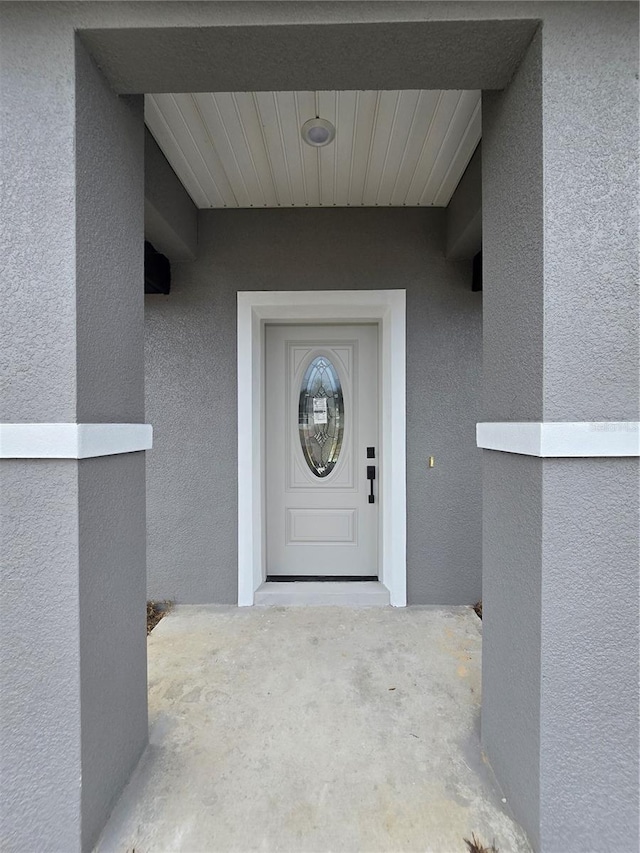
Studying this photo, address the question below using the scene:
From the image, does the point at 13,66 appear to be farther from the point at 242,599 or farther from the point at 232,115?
the point at 242,599

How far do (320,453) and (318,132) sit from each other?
220 cm

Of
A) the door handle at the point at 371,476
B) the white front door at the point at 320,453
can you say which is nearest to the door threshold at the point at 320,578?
the white front door at the point at 320,453

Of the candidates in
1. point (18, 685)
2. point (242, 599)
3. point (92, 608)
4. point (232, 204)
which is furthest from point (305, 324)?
point (18, 685)

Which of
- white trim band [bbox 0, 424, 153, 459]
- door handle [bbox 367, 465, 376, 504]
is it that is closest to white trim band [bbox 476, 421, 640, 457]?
white trim band [bbox 0, 424, 153, 459]

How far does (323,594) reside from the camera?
3.14 metres

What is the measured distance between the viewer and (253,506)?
3.10 meters

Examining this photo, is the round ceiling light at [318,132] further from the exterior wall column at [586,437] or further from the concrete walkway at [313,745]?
the concrete walkway at [313,745]

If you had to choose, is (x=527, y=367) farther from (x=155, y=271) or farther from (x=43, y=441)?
(x=155, y=271)

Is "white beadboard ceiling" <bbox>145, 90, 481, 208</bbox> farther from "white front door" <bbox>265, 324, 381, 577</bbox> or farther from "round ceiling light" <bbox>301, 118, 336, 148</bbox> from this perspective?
"white front door" <bbox>265, 324, 381, 577</bbox>

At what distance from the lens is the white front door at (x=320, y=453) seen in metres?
3.46

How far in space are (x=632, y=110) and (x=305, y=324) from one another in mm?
2387

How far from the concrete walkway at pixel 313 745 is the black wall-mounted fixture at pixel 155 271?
7.66 ft

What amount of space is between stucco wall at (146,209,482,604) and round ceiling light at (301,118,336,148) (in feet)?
2.34

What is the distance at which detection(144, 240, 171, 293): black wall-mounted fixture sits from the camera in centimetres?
275
